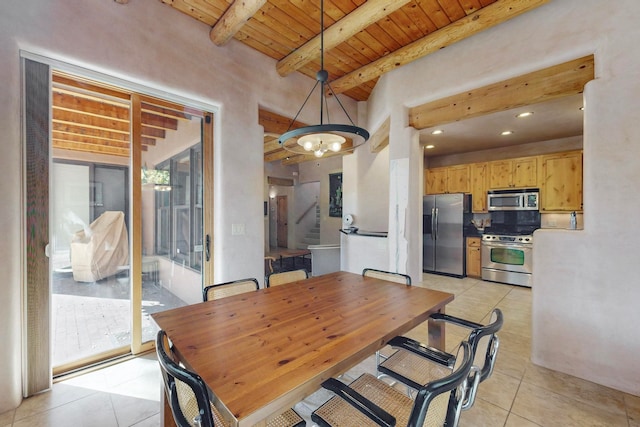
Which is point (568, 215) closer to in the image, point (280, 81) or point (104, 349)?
point (280, 81)

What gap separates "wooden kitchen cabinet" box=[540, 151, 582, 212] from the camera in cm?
430

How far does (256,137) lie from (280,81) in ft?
2.81

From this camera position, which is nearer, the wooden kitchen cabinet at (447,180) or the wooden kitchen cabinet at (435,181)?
the wooden kitchen cabinet at (447,180)

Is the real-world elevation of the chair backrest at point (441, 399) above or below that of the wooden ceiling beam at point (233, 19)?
below

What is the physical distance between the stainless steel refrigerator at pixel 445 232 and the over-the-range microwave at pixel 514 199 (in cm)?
44

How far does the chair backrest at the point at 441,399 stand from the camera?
817 millimetres

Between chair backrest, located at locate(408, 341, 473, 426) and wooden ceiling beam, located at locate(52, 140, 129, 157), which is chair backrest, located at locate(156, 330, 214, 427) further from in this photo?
wooden ceiling beam, located at locate(52, 140, 129, 157)

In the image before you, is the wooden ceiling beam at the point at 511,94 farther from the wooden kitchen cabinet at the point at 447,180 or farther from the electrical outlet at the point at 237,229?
the wooden kitchen cabinet at the point at 447,180

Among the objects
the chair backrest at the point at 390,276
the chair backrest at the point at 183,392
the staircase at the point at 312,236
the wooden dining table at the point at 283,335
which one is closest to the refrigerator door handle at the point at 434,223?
the chair backrest at the point at 390,276

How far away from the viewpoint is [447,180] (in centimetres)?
571

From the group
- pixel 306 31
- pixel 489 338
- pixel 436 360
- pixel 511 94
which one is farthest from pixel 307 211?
pixel 489 338

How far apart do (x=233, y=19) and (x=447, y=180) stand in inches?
194

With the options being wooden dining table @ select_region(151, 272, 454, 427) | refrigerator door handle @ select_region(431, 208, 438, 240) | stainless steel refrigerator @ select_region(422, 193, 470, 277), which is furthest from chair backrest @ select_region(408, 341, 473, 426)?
refrigerator door handle @ select_region(431, 208, 438, 240)

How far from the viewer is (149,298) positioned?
2.60 m
